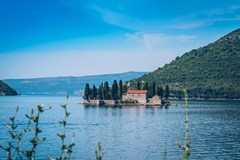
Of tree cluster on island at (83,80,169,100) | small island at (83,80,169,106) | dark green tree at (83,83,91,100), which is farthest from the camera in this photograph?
dark green tree at (83,83,91,100)

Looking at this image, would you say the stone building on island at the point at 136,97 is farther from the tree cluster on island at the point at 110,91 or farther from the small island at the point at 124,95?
the tree cluster on island at the point at 110,91

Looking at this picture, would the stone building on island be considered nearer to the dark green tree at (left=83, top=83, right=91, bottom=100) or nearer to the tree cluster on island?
the tree cluster on island

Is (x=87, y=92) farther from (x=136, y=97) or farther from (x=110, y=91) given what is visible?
(x=136, y=97)

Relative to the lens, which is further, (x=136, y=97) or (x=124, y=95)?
(x=124, y=95)

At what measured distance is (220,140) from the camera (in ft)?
178

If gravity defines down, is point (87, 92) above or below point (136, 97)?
above

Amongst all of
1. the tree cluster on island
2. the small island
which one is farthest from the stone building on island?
the tree cluster on island

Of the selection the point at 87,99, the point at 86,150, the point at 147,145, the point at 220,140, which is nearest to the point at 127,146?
the point at 147,145

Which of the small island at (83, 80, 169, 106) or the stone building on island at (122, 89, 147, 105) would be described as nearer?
the stone building on island at (122, 89, 147, 105)

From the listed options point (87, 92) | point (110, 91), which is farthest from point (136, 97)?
point (87, 92)

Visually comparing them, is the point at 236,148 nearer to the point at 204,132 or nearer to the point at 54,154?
the point at 204,132

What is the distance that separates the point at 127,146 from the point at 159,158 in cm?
871

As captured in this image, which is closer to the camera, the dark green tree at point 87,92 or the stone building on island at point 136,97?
the stone building on island at point 136,97

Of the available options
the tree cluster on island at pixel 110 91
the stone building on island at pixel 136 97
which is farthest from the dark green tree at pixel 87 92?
the stone building on island at pixel 136 97
